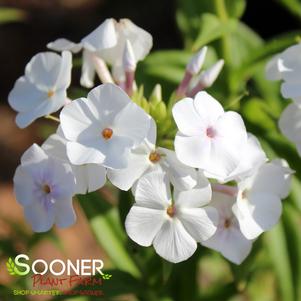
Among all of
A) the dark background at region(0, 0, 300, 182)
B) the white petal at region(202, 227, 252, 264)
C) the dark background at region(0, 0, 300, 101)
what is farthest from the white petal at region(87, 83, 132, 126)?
the dark background at region(0, 0, 300, 101)

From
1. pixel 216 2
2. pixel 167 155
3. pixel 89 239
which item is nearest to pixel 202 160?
pixel 167 155

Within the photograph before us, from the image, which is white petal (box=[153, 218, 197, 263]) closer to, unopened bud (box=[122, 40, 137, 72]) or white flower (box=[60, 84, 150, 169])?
white flower (box=[60, 84, 150, 169])

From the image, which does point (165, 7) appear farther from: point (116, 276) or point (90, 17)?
point (116, 276)

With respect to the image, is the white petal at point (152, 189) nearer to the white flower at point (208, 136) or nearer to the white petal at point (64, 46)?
the white flower at point (208, 136)

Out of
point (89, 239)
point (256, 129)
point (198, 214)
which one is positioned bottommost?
point (89, 239)

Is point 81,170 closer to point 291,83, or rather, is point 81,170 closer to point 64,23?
point 291,83
